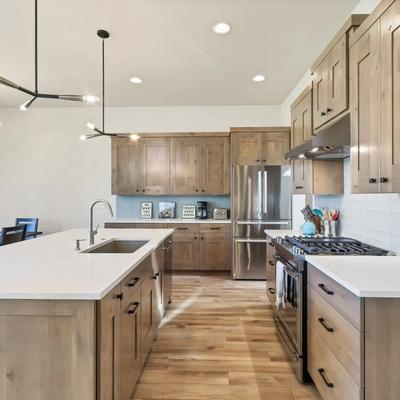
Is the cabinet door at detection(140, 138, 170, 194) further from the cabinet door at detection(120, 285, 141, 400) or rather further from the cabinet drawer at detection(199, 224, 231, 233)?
the cabinet door at detection(120, 285, 141, 400)

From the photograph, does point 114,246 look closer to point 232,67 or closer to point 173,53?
point 173,53

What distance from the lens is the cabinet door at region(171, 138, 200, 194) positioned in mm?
A: 4746

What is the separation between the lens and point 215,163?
4730mm

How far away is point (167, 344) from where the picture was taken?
2422 mm

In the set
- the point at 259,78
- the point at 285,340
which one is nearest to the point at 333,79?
the point at 259,78

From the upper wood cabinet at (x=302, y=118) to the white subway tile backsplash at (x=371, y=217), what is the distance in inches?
19.0

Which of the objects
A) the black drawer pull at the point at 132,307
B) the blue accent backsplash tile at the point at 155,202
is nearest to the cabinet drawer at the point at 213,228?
the blue accent backsplash tile at the point at 155,202

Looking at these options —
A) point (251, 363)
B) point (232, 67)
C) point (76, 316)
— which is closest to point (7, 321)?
point (76, 316)

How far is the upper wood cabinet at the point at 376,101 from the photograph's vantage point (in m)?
1.35

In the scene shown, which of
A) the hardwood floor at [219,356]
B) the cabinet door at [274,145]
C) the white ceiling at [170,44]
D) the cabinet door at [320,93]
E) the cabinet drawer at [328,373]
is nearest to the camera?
the cabinet drawer at [328,373]

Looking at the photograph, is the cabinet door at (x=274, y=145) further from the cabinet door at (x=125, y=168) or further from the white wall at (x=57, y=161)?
the cabinet door at (x=125, y=168)

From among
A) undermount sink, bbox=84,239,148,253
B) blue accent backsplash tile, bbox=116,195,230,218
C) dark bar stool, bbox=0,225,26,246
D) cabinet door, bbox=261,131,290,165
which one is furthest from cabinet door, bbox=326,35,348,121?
dark bar stool, bbox=0,225,26,246

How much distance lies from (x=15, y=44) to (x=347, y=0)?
11.2ft

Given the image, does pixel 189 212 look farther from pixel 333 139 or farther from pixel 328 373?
pixel 328 373
